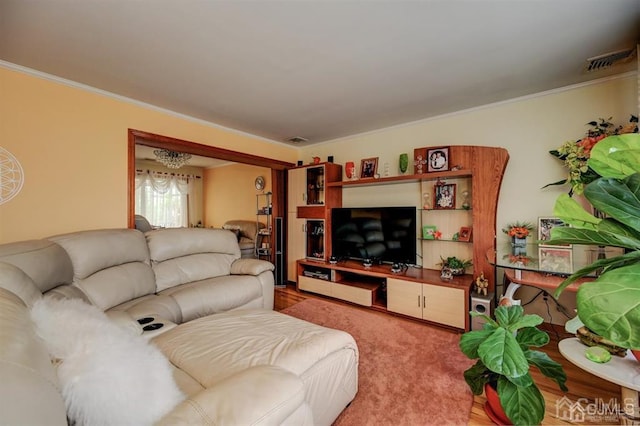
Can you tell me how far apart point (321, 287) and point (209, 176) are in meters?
4.92

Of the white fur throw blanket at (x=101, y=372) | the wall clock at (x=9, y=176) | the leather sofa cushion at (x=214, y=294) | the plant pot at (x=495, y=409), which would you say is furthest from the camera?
the leather sofa cushion at (x=214, y=294)

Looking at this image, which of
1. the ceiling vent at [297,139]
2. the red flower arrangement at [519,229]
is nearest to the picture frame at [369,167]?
the ceiling vent at [297,139]

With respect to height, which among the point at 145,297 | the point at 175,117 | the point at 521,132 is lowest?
the point at 145,297

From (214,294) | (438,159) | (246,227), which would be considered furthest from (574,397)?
(246,227)

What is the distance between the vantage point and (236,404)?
29.6 inches

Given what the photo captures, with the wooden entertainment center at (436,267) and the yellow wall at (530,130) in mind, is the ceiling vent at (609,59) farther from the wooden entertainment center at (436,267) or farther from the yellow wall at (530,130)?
the wooden entertainment center at (436,267)

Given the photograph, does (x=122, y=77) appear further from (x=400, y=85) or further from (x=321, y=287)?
(x=321, y=287)

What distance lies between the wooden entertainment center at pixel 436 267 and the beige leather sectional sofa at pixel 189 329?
3.65 feet

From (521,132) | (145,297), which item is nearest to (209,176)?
(145,297)

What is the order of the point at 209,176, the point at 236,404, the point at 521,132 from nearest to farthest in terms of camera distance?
the point at 236,404 < the point at 521,132 < the point at 209,176

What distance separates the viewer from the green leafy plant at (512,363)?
1185 mm

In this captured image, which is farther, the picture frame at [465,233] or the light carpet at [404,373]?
the picture frame at [465,233]

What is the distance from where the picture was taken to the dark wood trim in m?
2.67

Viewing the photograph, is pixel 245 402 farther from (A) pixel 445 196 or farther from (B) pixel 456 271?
(A) pixel 445 196
